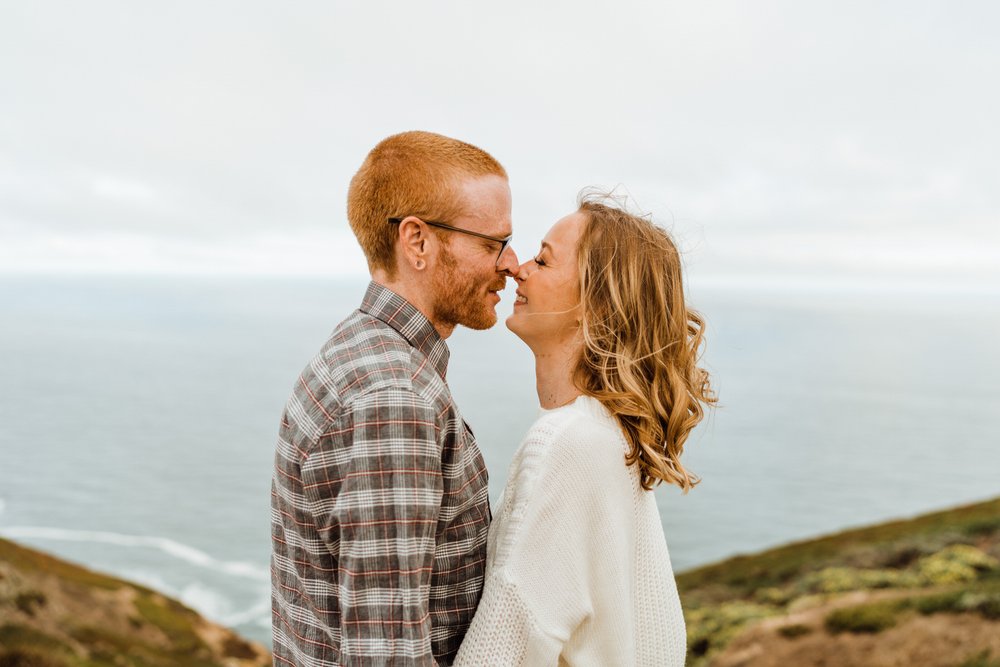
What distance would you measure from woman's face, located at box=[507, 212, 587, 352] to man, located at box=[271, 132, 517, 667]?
24 centimetres

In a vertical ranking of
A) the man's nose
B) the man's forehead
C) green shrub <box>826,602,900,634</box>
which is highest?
the man's forehead

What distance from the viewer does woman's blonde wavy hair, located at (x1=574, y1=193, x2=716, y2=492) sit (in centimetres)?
339

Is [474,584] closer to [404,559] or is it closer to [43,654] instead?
[404,559]

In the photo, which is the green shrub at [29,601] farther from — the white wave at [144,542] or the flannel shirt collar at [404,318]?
the white wave at [144,542]

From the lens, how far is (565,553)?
10.4 ft

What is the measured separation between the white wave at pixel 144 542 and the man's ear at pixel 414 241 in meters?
104

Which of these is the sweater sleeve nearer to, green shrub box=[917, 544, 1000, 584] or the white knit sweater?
the white knit sweater

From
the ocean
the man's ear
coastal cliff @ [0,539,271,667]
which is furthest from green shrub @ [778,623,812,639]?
the ocean

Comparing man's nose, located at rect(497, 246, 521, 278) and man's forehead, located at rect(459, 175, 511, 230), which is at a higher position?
man's forehead, located at rect(459, 175, 511, 230)

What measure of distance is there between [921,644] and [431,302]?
1532cm

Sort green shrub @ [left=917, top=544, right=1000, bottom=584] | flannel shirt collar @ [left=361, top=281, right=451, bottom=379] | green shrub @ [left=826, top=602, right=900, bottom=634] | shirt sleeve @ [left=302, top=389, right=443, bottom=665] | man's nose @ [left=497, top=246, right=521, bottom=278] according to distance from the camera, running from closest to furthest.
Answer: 1. shirt sleeve @ [left=302, top=389, right=443, bottom=665]
2. flannel shirt collar @ [left=361, top=281, right=451, bottom=379]
3. man's nose @ [left=497, top=246, right=521, bottom=278]
4. green shrub @ [left=826, top=602, right=900, bottom=634]
5. green shrub @ [left=917, top=544, right=1000, bottom=584]

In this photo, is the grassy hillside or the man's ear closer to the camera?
the man's ear

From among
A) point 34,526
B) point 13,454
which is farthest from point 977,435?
point 13,454

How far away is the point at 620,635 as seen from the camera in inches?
130
